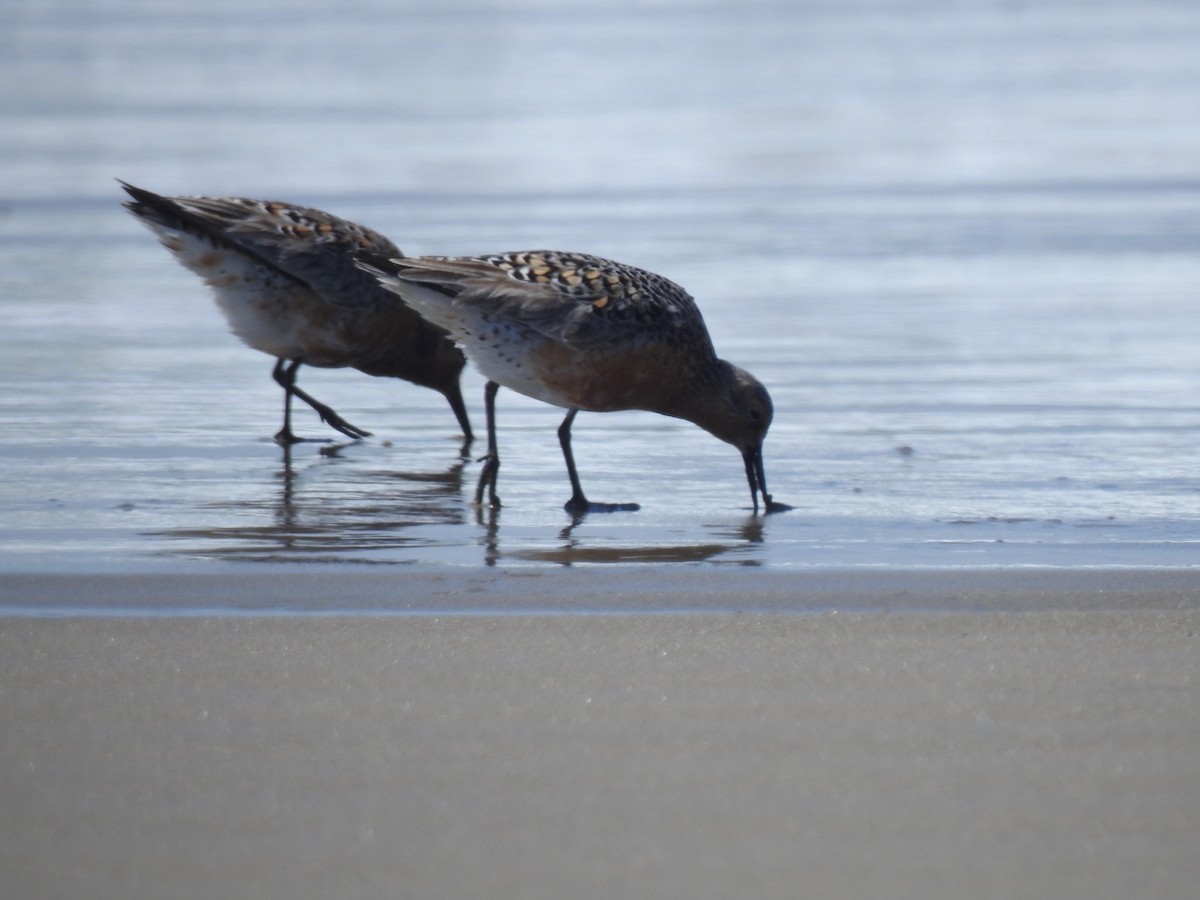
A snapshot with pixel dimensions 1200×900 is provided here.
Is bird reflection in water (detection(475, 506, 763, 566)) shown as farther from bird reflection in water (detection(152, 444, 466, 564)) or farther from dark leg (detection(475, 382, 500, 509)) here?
dark leg (detection(475, 382, 500, 509))

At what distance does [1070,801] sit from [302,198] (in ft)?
36.9

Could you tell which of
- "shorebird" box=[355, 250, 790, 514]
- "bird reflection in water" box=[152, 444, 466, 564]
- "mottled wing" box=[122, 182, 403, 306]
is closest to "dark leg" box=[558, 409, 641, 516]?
"shorebird" box=[355, 250, 790, 514]

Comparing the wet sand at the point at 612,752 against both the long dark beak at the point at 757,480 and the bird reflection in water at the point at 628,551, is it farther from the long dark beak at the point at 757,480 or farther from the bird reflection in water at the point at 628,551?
the long dark beak at the point at 757,480

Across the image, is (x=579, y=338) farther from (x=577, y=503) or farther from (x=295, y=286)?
(x=295, y=286)

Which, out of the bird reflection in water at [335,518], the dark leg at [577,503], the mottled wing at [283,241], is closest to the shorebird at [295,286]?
the mottled wing at [283,241]

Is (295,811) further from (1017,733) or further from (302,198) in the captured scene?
(302,198)

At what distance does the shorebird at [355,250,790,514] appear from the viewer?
21.8 feet

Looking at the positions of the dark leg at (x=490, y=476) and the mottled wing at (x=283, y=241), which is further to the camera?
the mottled wing at (x=283, y=241)

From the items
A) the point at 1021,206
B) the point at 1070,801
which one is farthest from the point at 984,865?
the point at 1021,206

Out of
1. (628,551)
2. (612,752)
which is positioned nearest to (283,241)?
(628,551)

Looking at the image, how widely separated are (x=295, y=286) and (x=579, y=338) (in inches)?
77.2

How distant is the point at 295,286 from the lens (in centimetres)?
809

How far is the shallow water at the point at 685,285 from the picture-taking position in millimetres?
5973

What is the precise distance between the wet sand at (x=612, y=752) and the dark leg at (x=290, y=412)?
2.96 meters
